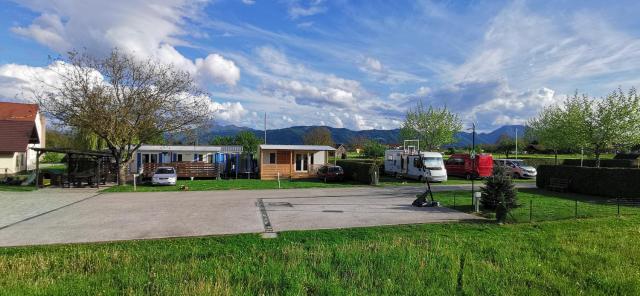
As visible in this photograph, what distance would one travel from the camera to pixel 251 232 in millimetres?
10086

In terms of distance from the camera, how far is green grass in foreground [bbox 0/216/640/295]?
215 inches

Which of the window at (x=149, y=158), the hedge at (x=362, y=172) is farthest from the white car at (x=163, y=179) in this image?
the hedge at (x=362, y=172)

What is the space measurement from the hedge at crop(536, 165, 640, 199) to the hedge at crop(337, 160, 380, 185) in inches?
403

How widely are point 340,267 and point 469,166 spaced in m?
27.5

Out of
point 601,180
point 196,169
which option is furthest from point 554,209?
point 196,169

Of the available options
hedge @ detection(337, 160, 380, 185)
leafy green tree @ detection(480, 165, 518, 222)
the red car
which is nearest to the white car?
hedge @ detection(337, 160, 380, 185)

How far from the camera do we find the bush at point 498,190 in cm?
1299

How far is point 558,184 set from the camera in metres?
20.8

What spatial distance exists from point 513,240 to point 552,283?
10.1 feet

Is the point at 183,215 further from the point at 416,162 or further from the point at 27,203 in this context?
the point at 416,162

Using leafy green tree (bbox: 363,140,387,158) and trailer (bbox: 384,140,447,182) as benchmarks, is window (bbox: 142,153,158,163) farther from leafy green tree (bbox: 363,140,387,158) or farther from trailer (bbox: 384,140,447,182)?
leafy green tree (bbox: 363,140,387,158)

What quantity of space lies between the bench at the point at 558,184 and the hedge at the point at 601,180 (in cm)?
30

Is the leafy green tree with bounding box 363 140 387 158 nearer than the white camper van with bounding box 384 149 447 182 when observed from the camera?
No

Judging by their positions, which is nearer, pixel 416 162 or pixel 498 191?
pixel 498 191
